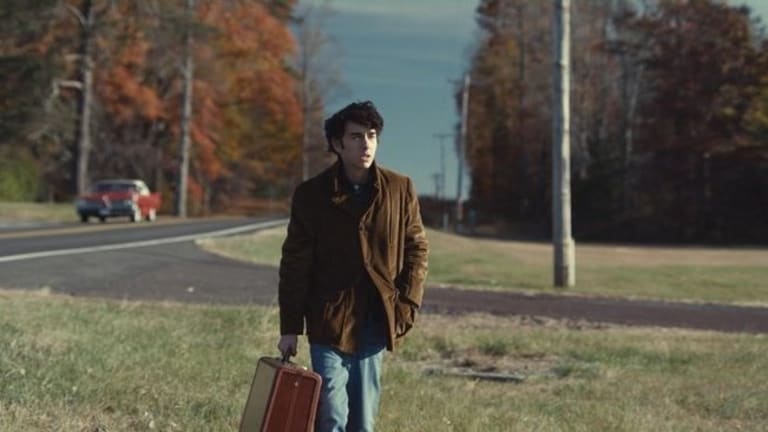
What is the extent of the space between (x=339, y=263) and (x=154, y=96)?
56736mm

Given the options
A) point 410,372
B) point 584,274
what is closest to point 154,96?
point 584,274

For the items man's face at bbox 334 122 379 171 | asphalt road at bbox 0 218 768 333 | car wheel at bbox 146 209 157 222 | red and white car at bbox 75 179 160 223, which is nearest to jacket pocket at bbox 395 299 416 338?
man's face at bbox 334 122 379 171

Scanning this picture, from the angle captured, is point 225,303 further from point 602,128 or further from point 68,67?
point 602,128

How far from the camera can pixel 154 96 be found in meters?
60.3

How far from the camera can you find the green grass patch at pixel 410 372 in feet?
22.8

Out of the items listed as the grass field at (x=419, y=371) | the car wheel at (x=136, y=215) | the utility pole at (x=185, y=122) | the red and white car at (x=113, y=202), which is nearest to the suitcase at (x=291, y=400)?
the grass field at (x=419, y=371)

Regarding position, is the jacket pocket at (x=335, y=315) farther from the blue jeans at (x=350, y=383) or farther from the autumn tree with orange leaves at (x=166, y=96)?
the autumn tree with orange leaves at (x=166, y=96)

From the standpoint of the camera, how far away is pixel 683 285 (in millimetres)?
24453

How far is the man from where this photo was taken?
5.27 meters

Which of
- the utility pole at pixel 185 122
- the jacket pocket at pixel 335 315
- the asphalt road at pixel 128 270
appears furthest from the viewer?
the utility pole at pixel 185 122

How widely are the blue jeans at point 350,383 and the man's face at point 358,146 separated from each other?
2.52ft

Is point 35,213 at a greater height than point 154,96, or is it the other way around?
point 154,96

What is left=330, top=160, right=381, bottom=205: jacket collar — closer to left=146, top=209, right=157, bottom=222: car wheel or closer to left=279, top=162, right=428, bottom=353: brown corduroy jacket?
left=279, top=162, right=428, bottom=353: brown corduroy jacket

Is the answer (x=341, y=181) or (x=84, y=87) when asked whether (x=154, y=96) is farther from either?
(x=341, y=181)
